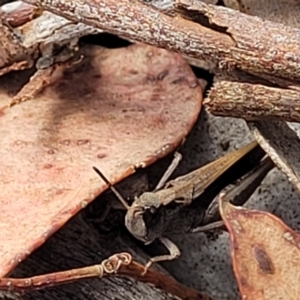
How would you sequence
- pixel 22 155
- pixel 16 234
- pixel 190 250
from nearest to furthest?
1. pixel 16 234
2. pixel 22 155
3. pixel 190 250

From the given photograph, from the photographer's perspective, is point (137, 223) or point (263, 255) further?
point (137, 223)

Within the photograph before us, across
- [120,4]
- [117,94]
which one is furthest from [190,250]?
[120,4]

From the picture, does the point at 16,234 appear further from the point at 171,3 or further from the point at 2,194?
the point at 171,3

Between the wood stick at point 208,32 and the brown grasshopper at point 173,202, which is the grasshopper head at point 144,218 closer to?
the brown grasshopper at point 173,202

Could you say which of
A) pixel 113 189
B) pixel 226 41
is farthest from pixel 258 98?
pixel 113 189

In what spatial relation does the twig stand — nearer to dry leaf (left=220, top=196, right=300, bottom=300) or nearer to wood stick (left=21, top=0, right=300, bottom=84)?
dry leaf (left=220, top=196, right=300, bottom=300)

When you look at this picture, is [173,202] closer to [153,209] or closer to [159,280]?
[153,209]
